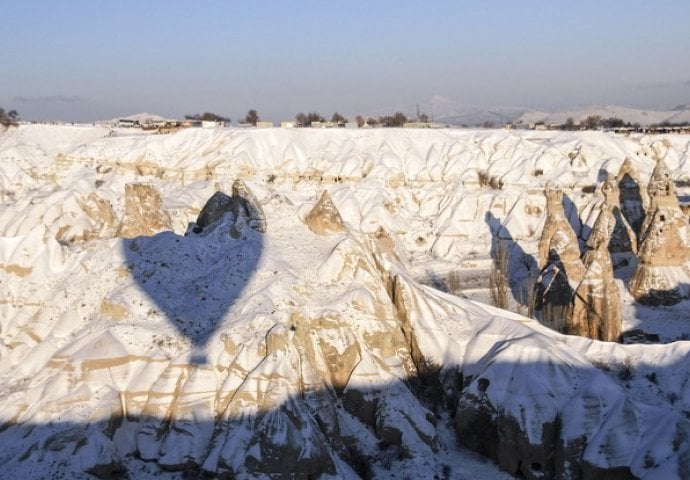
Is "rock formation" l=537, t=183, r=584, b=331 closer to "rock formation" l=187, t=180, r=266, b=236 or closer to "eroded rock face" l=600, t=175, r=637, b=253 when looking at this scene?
"eroded rock face" l=600, t=175, r=637, b=253

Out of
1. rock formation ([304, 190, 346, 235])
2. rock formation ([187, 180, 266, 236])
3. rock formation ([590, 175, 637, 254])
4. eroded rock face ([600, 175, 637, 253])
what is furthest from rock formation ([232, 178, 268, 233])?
eroded rock face ([600, 175, 637, 253])

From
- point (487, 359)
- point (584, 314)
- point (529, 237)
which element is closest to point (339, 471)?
point (487, 359)

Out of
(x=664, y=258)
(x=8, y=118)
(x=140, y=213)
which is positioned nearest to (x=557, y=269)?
(x=664, y=258)

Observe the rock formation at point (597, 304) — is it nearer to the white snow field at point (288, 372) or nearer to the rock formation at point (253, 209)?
the white snow field at point (288, 372)

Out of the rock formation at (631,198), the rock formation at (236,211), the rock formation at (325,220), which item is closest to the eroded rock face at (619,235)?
the rock formation at (631,198)

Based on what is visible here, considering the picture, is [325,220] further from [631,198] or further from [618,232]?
[631,198]
